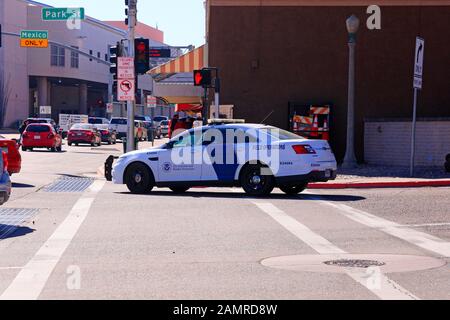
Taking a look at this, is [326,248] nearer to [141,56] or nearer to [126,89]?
[126,89]

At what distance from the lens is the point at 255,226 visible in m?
13.5

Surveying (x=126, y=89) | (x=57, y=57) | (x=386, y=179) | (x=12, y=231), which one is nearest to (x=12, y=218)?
(x=12, y=231)

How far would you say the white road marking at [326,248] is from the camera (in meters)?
8.10

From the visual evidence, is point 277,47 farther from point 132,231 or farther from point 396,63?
point 132,231

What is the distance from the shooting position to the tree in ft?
293

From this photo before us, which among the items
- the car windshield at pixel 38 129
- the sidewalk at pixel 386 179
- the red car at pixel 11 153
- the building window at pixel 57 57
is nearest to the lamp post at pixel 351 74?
the sidewalk at pixel 386 179

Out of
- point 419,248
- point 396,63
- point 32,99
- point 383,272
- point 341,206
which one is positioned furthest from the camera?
point 32,99

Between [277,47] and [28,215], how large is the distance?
649 inches

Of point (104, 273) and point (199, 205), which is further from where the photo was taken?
point (199, 205)

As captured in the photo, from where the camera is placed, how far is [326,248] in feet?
36.6

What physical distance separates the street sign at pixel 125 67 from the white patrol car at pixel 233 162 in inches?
344

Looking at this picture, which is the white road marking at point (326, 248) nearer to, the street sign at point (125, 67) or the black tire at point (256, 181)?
the black tire at point (256, 181)

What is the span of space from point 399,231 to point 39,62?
3306 inches
